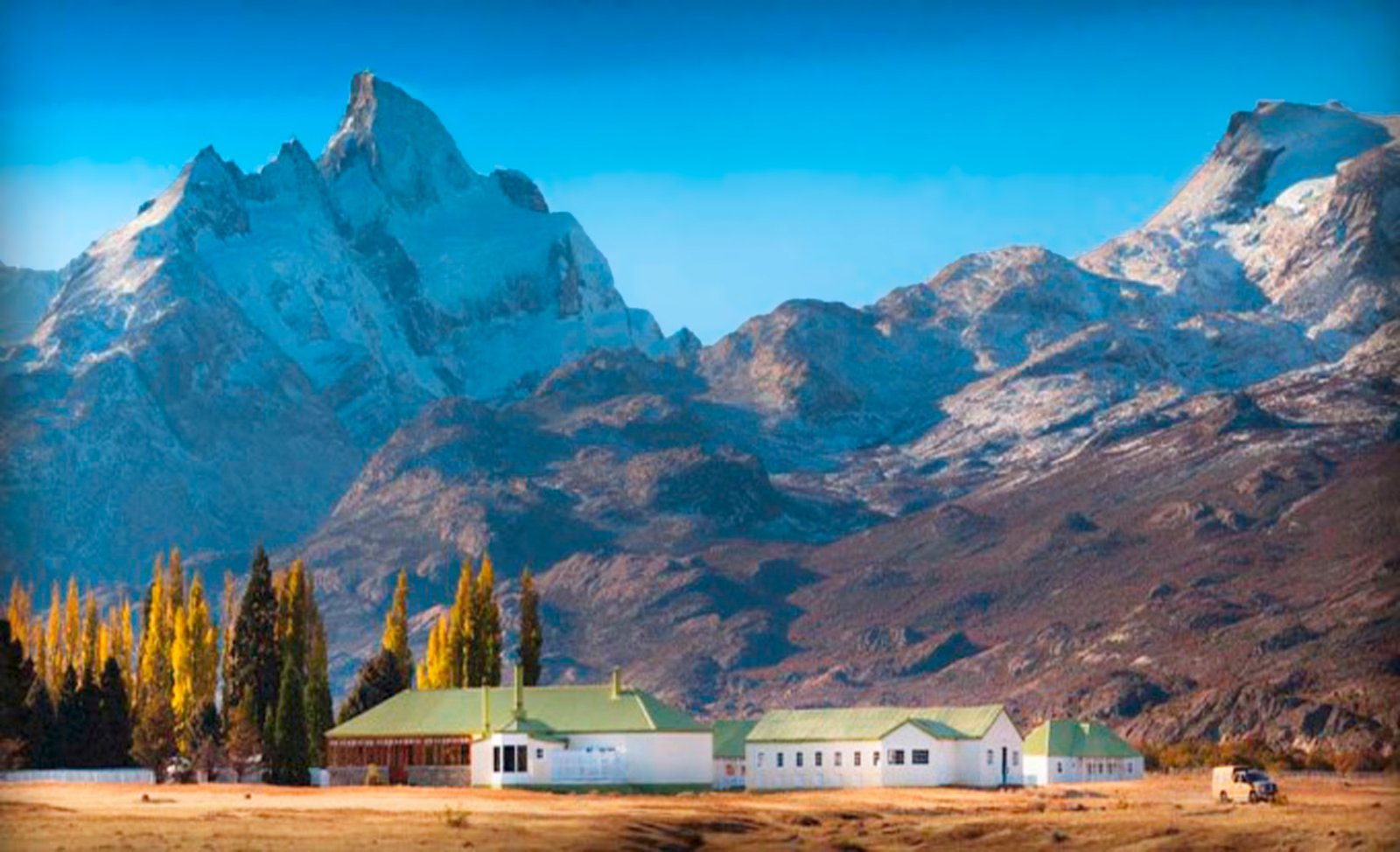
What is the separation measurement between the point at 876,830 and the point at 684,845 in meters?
10.1

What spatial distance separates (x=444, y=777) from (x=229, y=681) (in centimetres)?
3393

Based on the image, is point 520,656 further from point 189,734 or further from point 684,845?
point 684,845

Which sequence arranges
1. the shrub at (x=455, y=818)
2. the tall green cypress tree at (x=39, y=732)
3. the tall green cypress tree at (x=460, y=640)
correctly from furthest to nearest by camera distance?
the tall green cypress tree at (x=460, y=640), the tall green cypress tree at (x=39, y=732), the shrub at (x=455, y=818)

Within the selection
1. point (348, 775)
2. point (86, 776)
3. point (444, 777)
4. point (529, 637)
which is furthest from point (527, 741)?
point (529, 637)

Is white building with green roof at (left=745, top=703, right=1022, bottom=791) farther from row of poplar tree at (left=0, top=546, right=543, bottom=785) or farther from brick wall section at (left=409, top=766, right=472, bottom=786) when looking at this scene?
row of poplar tree at (left=0, top=546, right=543, bottom=785)

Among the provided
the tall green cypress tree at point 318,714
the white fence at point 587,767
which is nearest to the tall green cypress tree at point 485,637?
the tall green cypress tree at point 318,714

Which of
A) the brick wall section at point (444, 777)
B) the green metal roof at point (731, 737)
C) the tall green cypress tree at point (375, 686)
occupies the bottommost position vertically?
the brick wall section at point (444, 777)

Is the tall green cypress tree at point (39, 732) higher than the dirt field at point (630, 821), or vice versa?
the tall green cypress tree at point (39, 732)

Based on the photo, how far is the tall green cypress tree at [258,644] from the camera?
A: 16750cm

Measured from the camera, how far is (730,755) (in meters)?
163

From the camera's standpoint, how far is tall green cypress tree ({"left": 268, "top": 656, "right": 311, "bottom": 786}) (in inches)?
5689

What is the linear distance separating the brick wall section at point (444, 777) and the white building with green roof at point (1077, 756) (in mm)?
42326

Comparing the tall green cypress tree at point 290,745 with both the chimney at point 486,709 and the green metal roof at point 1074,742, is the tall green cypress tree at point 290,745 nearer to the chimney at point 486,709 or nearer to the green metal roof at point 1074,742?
the chimney at point 486,709

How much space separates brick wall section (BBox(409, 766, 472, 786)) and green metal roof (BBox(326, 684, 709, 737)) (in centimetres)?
204
